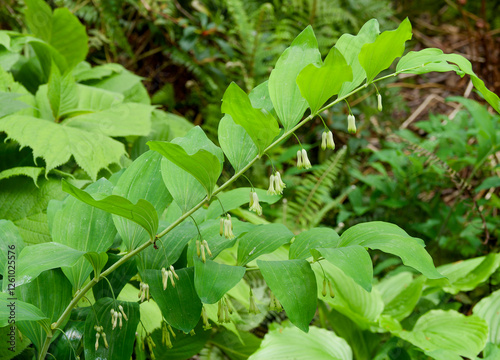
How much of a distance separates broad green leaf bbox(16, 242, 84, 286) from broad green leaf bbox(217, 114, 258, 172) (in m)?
0.30

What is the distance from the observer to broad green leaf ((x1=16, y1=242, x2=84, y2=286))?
2.15 ft

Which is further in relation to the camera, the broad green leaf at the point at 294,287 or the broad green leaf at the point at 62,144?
the broad green leaf at the point at 62,144

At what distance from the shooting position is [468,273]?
1.68m

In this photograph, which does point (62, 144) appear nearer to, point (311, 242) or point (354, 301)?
point (311, 242)

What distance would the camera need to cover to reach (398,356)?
55.8 inches

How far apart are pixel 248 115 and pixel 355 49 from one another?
10.1 inches

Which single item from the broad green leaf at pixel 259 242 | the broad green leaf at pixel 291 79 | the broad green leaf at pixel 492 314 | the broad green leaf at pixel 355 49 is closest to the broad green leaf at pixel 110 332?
the broad green leaf at pixel 259 242

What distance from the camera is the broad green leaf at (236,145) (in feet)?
2.47

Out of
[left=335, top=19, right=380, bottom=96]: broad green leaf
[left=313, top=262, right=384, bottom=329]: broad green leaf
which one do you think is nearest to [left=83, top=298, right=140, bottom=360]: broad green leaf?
[left=335, top=19, right=380, bottom=96]: broad green leaf

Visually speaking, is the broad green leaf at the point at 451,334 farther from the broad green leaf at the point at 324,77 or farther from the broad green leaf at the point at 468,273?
the broad green leaf at the point at 324,77

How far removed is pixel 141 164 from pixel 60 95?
2.90ft

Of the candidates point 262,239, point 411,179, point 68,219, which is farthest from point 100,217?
point 411,179

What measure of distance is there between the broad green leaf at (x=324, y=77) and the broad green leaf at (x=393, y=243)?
0.25 meters

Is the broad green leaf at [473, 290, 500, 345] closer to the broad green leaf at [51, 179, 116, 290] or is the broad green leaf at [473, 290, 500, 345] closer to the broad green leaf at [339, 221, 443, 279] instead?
the broad green leaf at [339, 221, 443, 279]
